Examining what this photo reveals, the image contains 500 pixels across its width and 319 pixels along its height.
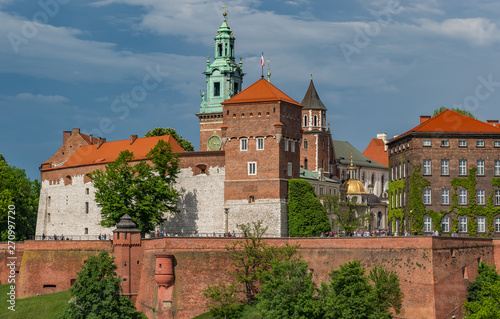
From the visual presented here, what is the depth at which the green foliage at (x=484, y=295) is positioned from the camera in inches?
2554

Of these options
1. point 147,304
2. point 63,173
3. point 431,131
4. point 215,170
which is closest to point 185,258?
point 147,304

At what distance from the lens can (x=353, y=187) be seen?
117312mm

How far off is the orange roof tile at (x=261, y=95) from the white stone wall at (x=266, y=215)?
28.7ft

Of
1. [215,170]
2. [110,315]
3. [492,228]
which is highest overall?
[215,170]

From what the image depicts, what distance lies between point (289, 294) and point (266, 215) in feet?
61.9

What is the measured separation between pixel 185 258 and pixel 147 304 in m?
4.34

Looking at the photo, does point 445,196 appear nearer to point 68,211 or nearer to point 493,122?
point 493,122

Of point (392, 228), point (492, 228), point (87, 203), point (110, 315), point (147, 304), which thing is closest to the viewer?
point (110, 315)

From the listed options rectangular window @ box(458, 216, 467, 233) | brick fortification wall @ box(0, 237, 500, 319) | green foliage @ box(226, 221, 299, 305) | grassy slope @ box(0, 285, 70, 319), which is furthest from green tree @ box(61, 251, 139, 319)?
rectangular window @ box(458, 216, 467, 233)

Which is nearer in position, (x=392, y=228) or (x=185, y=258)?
(x=185, y=258)

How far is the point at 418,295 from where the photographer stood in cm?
6631

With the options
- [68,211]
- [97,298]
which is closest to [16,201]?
[68,211]

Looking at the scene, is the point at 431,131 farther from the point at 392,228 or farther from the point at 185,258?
the point at 185,258

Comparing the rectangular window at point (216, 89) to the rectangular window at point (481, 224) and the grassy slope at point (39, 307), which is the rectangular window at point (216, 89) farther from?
the rectangular window at point (481, 224)
